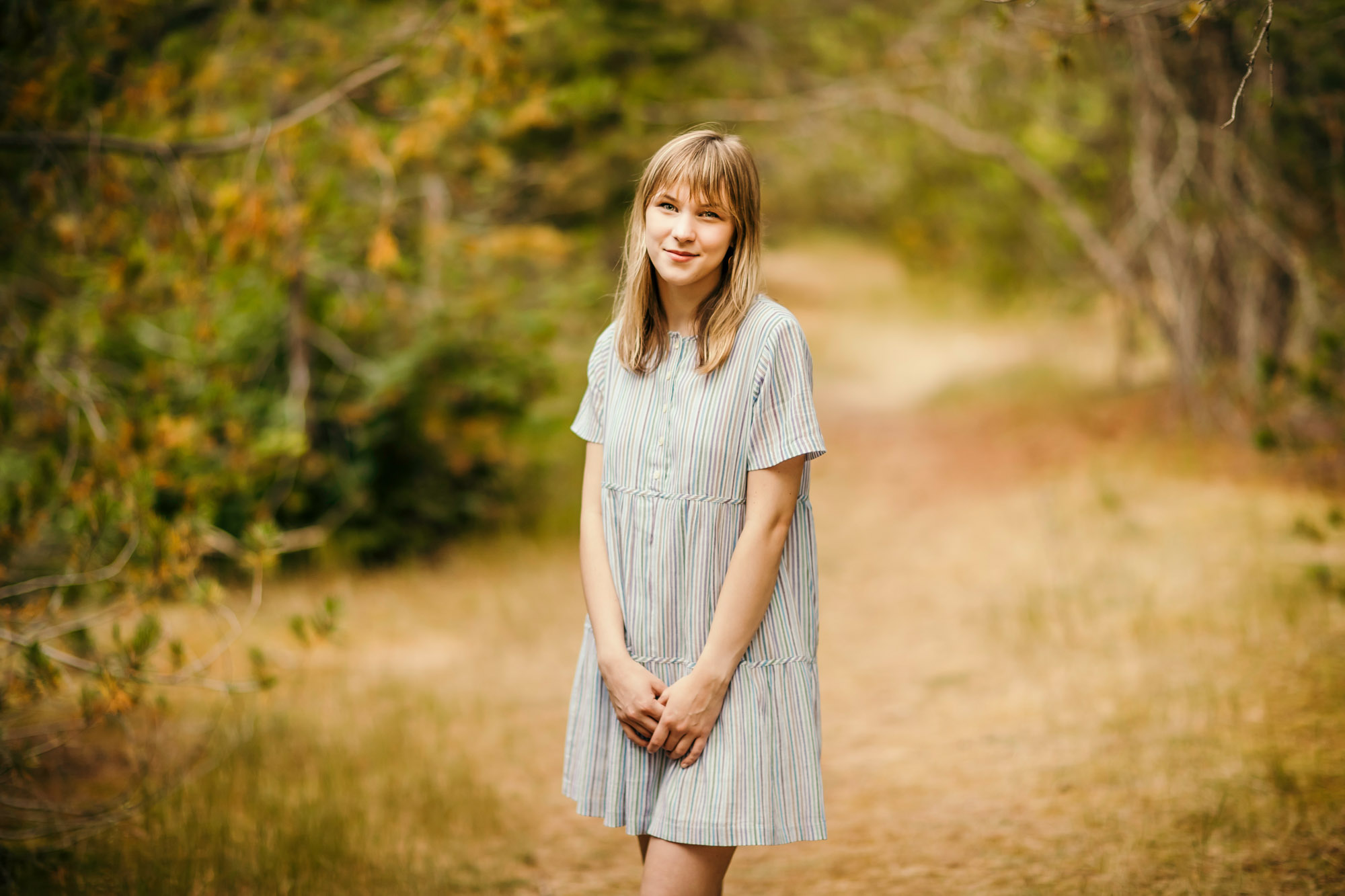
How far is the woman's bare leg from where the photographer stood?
2.15 metres

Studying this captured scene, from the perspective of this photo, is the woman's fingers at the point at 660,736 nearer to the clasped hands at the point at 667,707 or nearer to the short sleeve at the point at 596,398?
the clasped hands at the point at 667,707

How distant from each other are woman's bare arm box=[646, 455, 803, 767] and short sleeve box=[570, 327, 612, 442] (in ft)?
1.45

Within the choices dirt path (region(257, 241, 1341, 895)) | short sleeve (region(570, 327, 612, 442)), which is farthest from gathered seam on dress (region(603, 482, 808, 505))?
dirt path (region(257, 241, 1341, 895))

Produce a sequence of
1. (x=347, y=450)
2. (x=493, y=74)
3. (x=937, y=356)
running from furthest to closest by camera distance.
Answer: (x=937, y=356) < (x=347, y=450) < (x=493, y=74)

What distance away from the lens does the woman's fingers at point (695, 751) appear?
7.16 ft

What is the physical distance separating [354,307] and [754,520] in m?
4.90

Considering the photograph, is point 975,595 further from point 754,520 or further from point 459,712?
point 754,520

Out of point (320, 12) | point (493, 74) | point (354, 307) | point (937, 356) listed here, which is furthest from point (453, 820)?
point (937, 356)

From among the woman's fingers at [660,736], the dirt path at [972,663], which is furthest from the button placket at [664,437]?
the dirt path at [972,663]

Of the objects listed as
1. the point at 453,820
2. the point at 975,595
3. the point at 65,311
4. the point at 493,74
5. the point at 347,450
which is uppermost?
the point at 493,74

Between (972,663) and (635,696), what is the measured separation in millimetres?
3754

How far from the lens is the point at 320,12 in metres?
6.88

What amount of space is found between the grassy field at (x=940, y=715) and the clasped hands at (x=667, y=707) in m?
1.57

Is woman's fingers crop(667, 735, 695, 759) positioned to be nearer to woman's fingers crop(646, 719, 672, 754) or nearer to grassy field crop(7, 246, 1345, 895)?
woman's fingers crop(646, 719, 672, 754)
